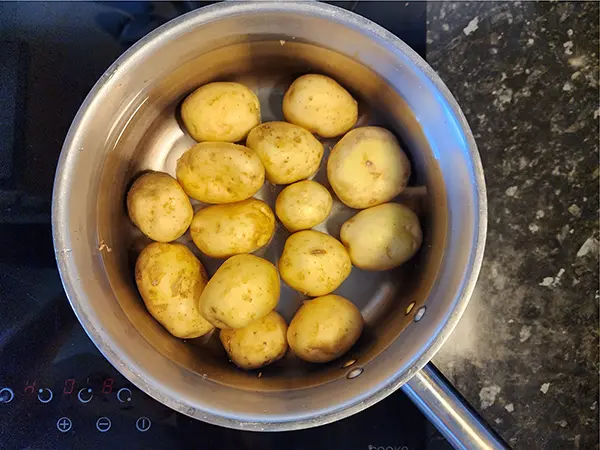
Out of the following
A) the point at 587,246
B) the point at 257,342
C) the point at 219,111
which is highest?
the point at 219,111

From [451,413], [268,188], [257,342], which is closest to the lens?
[451,413]

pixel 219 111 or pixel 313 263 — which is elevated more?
pixel 219 111

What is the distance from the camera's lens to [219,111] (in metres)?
0.73

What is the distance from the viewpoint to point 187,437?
2.42 ft

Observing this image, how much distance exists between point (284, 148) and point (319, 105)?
0.08 metres

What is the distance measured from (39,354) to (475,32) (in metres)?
0.74

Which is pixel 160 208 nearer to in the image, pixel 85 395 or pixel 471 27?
pixel 85 395

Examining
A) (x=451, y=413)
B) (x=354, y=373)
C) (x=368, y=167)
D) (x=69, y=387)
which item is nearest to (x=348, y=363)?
(x=354, y=373)

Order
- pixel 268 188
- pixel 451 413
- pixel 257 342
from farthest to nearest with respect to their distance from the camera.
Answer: pixel 268 188 → pixel 257 342 → pixel 451 413

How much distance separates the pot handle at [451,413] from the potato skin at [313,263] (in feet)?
0.55

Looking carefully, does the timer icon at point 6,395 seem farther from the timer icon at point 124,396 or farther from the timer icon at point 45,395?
the timer icon at point 124,396

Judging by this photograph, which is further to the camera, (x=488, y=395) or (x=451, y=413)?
(x=488, y=395)

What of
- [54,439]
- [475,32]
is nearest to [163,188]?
[54,439]

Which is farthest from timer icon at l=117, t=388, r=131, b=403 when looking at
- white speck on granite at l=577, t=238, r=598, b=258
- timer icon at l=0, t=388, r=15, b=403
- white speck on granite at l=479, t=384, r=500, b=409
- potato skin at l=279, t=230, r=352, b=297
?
white speck on granite at l=577, t=238, r=598, b=258
